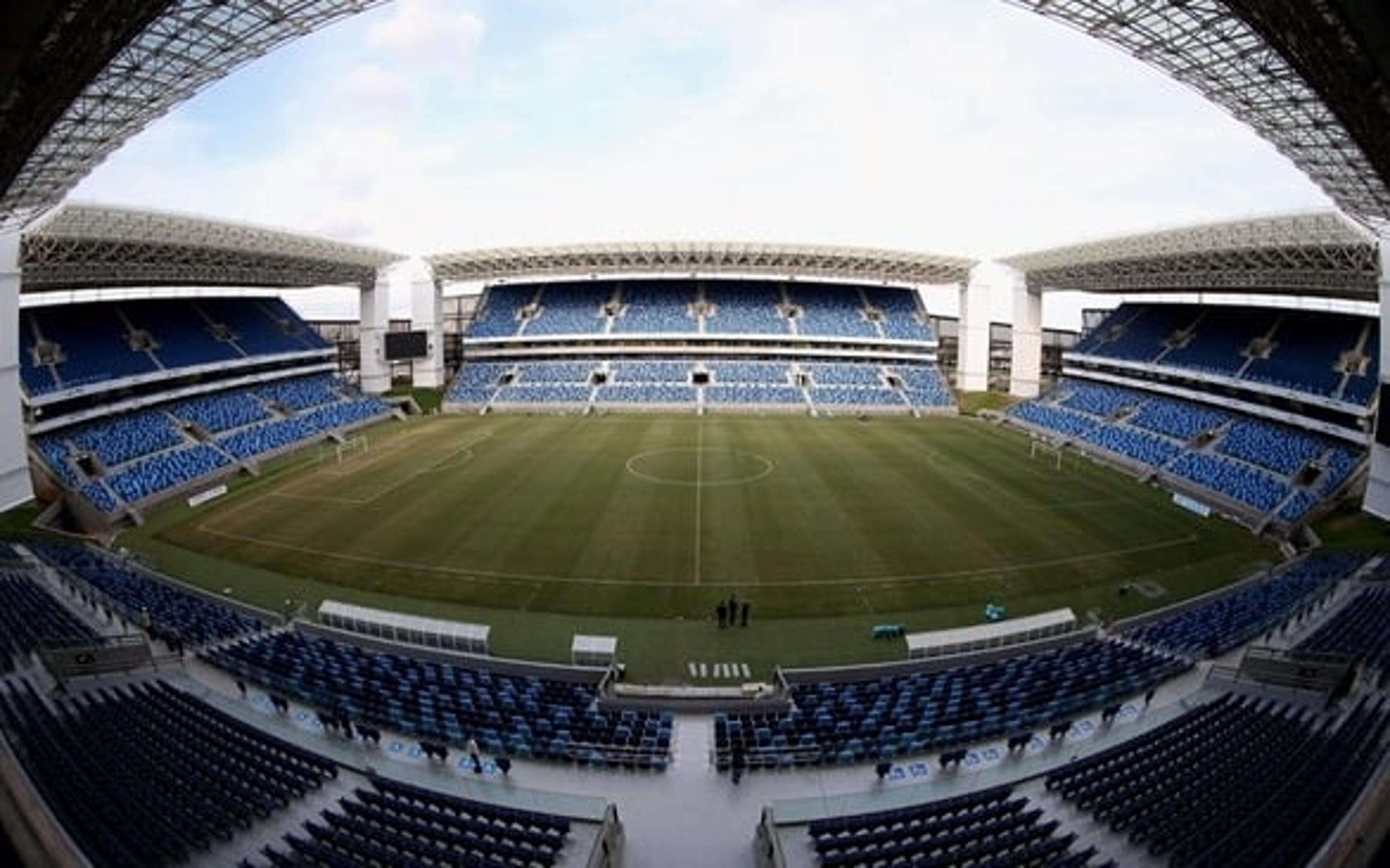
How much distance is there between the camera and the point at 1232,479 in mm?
37125

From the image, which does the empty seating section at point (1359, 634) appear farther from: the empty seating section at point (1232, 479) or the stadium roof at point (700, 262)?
the stadium roof at point (700, 262)

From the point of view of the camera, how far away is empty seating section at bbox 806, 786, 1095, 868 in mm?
10617

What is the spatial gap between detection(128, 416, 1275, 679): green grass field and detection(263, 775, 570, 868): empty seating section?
294 inches

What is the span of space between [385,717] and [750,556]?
598 inches

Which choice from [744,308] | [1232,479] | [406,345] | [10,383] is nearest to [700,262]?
[744,308]

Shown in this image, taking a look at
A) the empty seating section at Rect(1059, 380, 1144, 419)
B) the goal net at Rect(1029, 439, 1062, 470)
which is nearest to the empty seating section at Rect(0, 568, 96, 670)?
the goal net at Rect(1029, 439, 1062, 470)

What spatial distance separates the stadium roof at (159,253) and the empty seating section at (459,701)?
1095 inches

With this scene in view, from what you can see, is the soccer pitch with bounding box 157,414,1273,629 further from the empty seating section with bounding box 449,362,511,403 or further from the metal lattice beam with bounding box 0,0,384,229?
the empty seating section with bounding box 449,362,511,403

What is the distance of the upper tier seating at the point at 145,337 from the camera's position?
40344 mm

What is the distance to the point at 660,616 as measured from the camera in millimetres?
22359

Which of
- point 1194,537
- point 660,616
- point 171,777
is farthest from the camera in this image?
point 1194,537

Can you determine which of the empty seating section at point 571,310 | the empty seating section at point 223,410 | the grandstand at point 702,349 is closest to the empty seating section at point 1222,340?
the grandstand at point 702,349

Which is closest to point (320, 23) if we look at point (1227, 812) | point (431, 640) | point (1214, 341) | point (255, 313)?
point (431, 640)

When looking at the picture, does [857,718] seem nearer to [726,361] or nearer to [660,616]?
[660,616]
